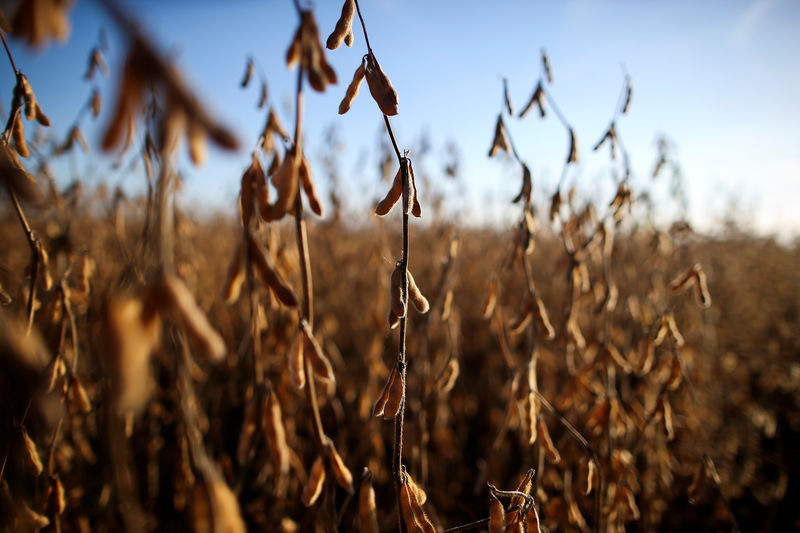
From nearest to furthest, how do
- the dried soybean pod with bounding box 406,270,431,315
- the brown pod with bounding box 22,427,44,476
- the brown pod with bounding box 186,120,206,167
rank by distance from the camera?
the brown pod with bounding box 186,120,206,167, the dried soybean pod with bounding box 406,270,431,315, the brown pod with bounding box 22,427,44,476

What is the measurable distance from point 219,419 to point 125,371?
92.9 inches

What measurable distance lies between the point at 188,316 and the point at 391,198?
47 cm

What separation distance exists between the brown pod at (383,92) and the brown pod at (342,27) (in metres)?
0.08

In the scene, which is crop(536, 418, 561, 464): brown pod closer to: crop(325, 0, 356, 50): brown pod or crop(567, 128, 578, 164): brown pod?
crop(567, 128, 578, 164): brown pod

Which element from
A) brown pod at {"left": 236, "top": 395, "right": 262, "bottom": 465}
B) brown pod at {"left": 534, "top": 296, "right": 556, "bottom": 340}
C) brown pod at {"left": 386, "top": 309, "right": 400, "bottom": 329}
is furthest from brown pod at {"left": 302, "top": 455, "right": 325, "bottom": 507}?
brown pod at {"left": 534, "top": 296, "right": 556, "bottom": 340}

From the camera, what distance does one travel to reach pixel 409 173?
0.80 meters

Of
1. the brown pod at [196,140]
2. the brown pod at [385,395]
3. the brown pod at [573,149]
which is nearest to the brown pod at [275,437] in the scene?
the brown pod at [385,395]

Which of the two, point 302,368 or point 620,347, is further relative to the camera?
→ point 620,347

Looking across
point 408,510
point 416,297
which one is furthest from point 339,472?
point 416,297

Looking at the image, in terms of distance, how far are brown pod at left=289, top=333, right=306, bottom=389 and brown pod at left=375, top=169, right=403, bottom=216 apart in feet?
0.96

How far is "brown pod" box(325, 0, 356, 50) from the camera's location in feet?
2.51

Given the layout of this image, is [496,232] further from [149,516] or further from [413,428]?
[149,516]

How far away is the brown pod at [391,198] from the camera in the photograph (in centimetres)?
79

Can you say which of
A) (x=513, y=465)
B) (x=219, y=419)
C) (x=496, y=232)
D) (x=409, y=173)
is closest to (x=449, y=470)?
(x=513, y=465)
